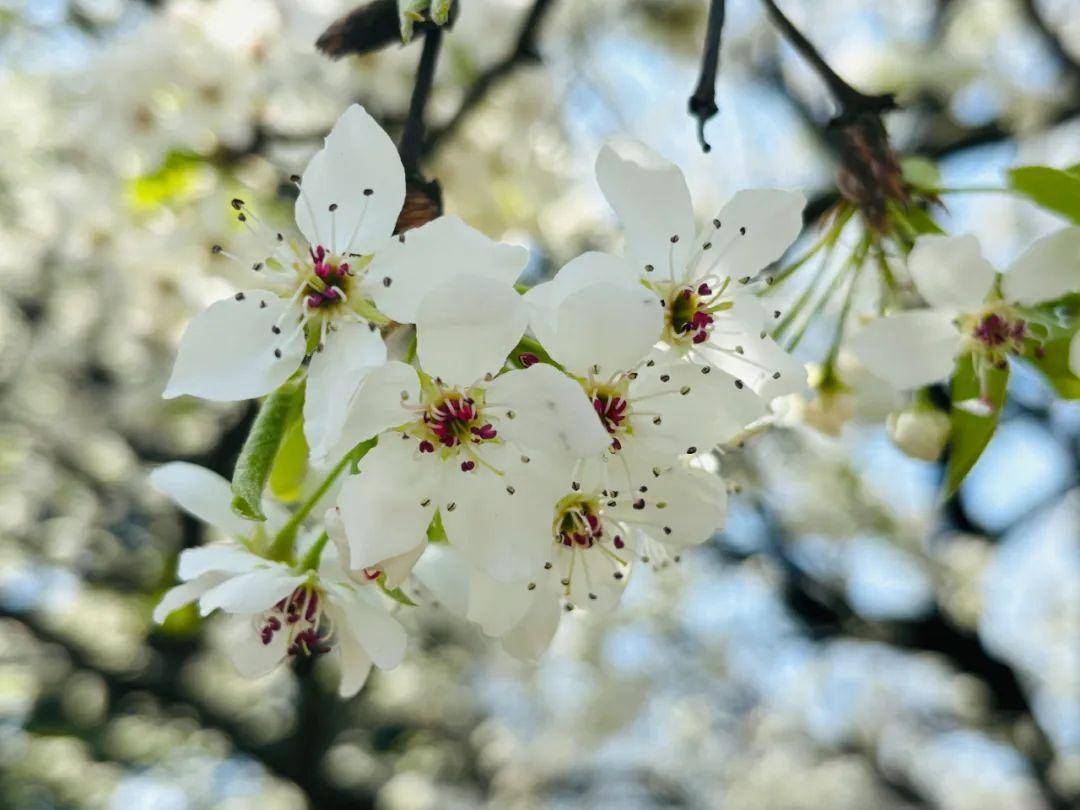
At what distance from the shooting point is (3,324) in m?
3.83

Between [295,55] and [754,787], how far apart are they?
201 inches

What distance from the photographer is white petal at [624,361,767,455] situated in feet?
2.09

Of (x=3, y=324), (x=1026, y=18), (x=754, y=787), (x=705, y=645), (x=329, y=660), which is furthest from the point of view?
(x=754, y=787)

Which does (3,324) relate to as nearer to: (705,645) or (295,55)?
(295,55)

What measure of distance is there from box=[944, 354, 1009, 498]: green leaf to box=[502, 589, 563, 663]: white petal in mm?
329

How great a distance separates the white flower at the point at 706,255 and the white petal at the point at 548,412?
139 millimetres

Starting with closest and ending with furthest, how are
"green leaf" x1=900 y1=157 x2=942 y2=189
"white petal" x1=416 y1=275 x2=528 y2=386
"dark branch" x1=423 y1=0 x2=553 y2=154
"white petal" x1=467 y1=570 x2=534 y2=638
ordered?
1. "white petal" x1=416 y1=275 x2=528 y2=386
2. "white petal" x1=467 y1=570 x2=534 y2=638
3. "green leaf" x1=900 y1=157 x2=942 y2=189
4. "dark branch" x1=423 y1=0 x2=553 y2=154

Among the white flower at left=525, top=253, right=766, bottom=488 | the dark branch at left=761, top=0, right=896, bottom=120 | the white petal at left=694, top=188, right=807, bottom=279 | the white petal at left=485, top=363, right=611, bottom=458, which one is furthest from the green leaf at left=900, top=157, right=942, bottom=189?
the white petal at left=485, top=363, right=611, bottom=458

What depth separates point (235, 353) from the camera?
67cm

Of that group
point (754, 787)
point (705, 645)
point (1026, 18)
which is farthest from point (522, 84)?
point (754, 787)

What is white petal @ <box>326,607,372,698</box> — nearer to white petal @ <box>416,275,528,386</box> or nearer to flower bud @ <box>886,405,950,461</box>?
white petal @ <box>416,275,528,386</box>

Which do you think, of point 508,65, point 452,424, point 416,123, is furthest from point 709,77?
point 508,65

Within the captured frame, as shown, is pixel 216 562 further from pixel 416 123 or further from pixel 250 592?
pixel 416 123

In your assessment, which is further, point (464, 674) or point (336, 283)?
point (464, 674)
